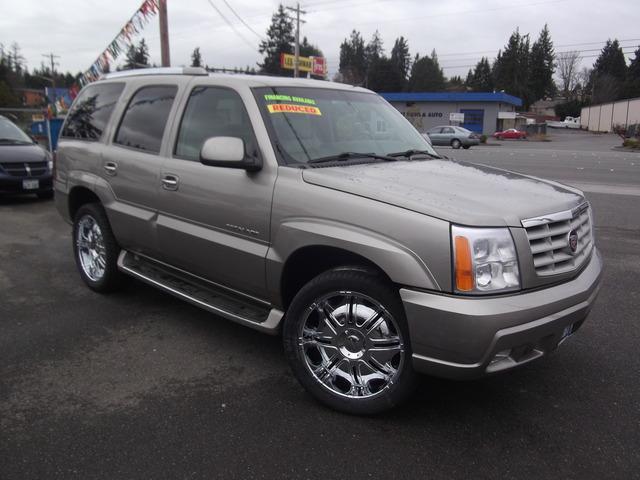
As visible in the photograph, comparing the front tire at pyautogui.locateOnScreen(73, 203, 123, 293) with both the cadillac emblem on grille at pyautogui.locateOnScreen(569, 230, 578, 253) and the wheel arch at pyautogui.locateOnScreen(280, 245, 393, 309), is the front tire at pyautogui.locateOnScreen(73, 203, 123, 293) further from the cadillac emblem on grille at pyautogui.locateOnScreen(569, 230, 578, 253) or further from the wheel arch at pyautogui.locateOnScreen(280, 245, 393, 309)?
the cadillac emblem on grille at pyautogui.locateOnScreen(569, 230, 578, 253)

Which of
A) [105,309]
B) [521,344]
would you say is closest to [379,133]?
[521,344]

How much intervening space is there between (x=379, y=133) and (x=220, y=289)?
5.33 feet

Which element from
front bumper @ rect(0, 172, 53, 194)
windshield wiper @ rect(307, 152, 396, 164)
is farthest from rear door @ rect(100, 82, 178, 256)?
front bumper @ rect(0, 172, 53, 194)

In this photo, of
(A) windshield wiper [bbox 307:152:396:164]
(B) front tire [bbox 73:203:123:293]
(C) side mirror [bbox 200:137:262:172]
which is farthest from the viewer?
(B) front tire [bbox 73:203:123:293]

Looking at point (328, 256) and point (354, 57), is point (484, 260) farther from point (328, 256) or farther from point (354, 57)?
point (354, 57)

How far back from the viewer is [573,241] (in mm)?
2984

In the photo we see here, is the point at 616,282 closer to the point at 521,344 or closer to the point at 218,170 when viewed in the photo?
the point at 521,344

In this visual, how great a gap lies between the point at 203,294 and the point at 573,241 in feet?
7.88

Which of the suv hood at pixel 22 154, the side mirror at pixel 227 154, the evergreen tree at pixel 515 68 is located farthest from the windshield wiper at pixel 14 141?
the evergreen tree at pixel 515 68

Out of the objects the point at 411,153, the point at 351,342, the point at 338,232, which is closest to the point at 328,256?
the point at 338,232

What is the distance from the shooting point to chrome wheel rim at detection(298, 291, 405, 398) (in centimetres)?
288

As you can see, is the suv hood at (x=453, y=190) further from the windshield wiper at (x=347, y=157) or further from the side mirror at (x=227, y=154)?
the side mirror at (x=227, y=154)

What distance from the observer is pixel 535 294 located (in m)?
2.68

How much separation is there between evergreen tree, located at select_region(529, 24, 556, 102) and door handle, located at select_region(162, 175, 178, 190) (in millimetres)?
109168
